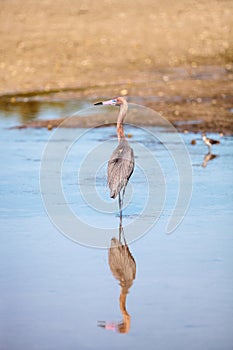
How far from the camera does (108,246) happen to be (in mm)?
8430

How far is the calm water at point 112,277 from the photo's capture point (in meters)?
6.09

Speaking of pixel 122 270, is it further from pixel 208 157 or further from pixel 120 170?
pixel 208 157

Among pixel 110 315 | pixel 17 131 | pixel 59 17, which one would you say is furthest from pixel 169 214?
pixel 59 17

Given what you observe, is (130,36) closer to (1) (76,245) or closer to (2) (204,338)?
(1) (76,245)

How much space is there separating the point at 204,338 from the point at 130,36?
17.0 m

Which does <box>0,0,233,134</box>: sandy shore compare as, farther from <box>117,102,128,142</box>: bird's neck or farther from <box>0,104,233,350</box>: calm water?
<box>0,104,233,350</box>: calm water

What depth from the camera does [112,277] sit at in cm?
750

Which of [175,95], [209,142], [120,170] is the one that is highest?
[175,95]

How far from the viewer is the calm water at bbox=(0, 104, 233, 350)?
6094 mm

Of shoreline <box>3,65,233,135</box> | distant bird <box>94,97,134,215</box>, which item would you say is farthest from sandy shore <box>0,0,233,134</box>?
distant bird <box>94,97,134,215</box>

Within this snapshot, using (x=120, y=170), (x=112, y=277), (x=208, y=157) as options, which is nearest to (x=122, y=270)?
(x=112, y=277)

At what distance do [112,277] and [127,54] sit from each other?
47.0ft

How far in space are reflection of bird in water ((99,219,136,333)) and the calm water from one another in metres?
0.04

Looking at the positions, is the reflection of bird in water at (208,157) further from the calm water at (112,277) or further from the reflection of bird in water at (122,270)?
the reflection of bird in water at (122,270)
